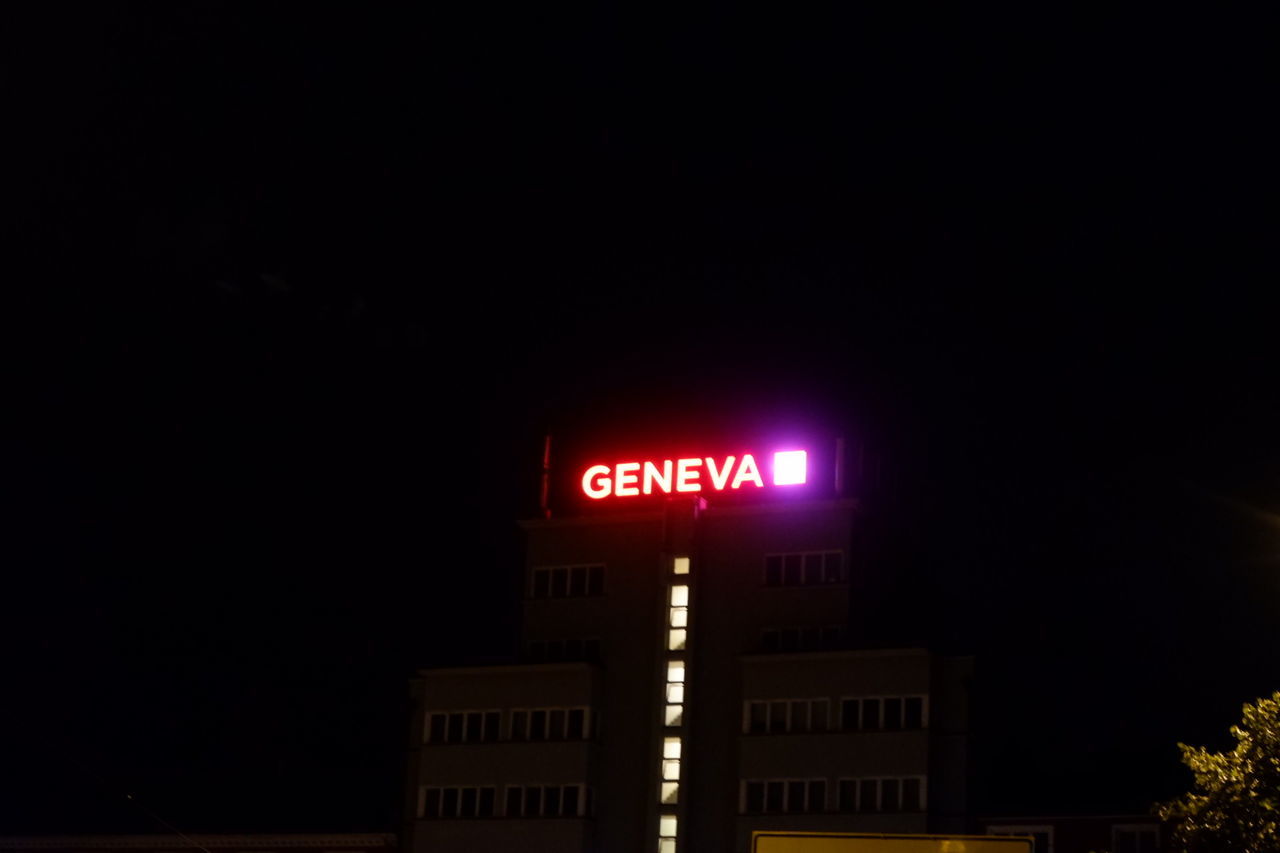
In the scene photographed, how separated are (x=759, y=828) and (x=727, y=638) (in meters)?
9.06

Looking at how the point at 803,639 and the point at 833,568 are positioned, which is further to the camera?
the point at 833,568

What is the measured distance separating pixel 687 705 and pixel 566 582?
27.6 ft

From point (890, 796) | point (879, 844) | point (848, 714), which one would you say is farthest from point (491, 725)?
point (879, 844)

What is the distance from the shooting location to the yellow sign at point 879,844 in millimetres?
22619

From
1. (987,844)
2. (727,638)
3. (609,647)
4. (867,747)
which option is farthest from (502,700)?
(987,844)

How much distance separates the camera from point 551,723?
260 ft

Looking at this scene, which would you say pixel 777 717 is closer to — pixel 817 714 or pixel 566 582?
pixel 817 714

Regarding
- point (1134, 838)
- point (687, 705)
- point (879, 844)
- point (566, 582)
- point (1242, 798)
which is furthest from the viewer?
point (566, 582)

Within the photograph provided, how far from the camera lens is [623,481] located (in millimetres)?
83188

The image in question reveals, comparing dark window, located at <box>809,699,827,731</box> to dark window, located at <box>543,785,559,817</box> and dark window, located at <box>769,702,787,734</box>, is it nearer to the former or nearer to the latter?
dark window, located at <box>769,702,787,734</box>

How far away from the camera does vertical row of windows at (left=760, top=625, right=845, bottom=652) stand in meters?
→ 77.5

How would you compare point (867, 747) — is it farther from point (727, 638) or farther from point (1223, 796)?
point (1223, 796)

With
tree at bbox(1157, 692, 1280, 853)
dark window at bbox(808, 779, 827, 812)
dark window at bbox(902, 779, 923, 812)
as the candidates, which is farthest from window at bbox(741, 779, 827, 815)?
tree at bbox(1157, 692, 1280, 853)

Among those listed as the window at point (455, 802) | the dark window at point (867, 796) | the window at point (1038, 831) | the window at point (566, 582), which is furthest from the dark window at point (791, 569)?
the window at point (455, 802)
